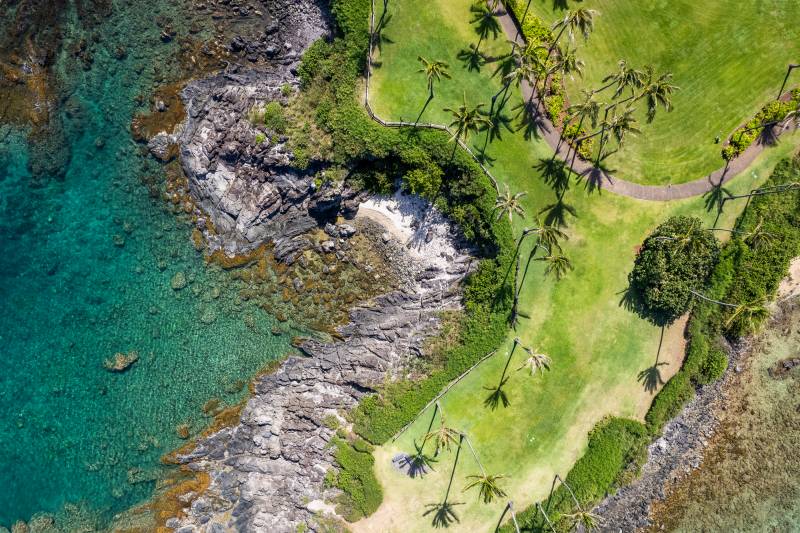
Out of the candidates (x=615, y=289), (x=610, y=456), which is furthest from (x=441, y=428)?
(x=615, y=289)

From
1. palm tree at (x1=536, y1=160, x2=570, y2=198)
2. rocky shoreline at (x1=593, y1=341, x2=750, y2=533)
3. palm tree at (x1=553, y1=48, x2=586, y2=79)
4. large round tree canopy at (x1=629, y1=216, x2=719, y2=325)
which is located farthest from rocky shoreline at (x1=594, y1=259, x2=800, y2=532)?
palm tree at (x1=553, y1=48, x2=586, y2=79)

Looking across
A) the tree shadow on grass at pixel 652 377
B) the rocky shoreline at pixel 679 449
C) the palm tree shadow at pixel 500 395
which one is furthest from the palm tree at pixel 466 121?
the rocky shoreline at pixel 679 449

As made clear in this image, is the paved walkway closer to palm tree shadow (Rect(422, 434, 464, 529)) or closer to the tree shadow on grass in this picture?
the tree shadow on grass

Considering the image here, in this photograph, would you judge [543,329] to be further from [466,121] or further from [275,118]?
[275,118]

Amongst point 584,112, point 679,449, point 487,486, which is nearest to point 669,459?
point 679,449

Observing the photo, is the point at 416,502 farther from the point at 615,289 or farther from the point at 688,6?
the point at 688,6

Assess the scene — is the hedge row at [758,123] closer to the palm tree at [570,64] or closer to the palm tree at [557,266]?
the palm tree at [570,64]
